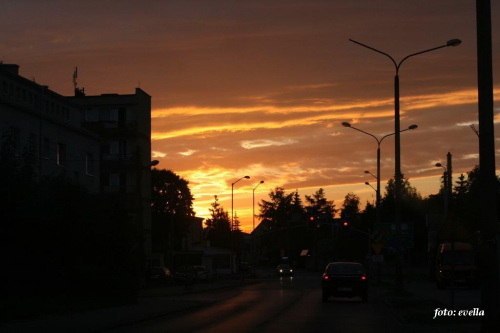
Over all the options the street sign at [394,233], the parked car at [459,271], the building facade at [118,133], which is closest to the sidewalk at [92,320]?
the street sign at [394,233]

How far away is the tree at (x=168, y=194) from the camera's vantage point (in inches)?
4407

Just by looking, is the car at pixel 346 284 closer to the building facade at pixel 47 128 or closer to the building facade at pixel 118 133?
the building facade at pixel 47 128

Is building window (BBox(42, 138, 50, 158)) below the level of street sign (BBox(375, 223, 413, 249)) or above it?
above

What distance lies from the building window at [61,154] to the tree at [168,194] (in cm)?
5440

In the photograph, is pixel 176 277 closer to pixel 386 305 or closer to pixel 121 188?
pixel 121 188

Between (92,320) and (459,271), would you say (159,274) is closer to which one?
(459,271)

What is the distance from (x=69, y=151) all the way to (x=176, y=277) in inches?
611

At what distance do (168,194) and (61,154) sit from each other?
5769cm

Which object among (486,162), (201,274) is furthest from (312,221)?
(486,162)

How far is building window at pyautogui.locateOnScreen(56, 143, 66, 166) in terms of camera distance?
5559cm

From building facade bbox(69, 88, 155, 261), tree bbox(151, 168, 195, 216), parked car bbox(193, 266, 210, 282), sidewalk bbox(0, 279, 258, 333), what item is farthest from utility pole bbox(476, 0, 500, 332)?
tree bbox(151, 168, 195, 216)

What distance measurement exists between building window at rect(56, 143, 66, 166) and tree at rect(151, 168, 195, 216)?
2142 inches

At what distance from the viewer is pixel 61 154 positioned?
56.3 metres

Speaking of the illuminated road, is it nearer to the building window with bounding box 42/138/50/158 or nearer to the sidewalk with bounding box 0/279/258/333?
the sidewalk with bounding box 0/279/258/333
